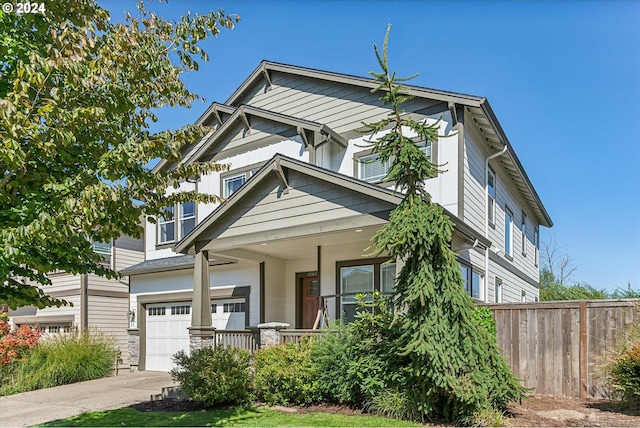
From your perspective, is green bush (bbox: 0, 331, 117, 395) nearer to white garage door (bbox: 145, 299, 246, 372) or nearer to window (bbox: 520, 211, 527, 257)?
white garage door (bbox: 145, 299, 246, 372)

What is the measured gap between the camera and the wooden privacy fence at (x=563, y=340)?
9.22 meters


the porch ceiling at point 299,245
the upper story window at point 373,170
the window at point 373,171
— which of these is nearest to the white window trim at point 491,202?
the upper story window at point 373,170

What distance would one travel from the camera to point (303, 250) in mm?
13633

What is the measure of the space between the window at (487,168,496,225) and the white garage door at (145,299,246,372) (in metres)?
8.10

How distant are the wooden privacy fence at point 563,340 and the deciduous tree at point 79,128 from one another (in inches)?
287

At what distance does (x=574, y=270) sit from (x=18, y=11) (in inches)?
1596

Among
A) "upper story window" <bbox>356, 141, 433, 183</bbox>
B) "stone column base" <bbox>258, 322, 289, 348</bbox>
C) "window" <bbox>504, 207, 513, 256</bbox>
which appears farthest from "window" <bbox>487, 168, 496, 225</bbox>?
"stone column base" <bbox>258, 322, 289, 348</bbox>

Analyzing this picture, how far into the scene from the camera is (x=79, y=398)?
1216 centimetres

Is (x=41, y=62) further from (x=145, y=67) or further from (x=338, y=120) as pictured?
(x=338, y=120)

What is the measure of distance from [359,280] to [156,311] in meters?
8.17

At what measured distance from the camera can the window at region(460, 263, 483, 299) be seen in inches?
476

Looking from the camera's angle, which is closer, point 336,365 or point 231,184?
point 336,365

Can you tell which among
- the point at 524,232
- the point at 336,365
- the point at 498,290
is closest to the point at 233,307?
the point at 336,365

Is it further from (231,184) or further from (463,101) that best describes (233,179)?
(463,101)
